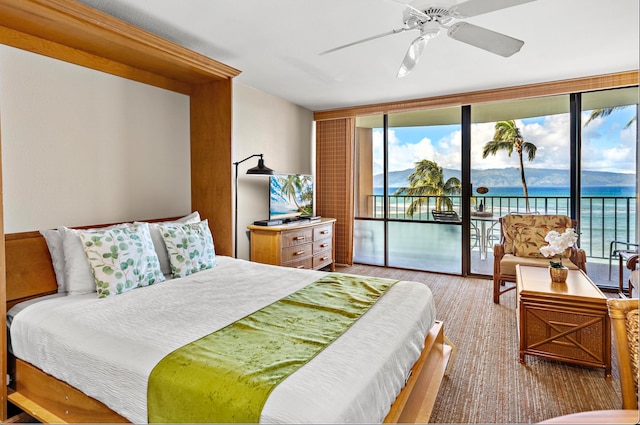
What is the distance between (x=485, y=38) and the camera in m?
2.09

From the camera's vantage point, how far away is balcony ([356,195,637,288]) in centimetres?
422

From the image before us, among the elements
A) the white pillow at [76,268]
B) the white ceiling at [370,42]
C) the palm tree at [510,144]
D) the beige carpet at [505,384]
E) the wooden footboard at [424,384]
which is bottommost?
the beige carpet at [505,384]

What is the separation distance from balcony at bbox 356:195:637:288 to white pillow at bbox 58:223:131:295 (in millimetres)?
4204

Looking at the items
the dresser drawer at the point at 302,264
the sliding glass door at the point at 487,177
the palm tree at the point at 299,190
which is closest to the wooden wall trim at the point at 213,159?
the dresser drawer at the point at 302,264

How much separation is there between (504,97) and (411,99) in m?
1.15

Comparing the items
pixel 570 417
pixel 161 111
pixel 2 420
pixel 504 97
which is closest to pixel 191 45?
pixel 161 111

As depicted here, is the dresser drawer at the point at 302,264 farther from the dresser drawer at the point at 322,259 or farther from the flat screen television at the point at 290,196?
the flat screen television at the point at 290,196

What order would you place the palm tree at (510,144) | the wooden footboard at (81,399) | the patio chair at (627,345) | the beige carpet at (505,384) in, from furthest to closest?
the palm tree at (510,144), the beige carpet at (505,384), the wooden footboard at (81,399), the patio chair at (627,345)

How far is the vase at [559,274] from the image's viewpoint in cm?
263

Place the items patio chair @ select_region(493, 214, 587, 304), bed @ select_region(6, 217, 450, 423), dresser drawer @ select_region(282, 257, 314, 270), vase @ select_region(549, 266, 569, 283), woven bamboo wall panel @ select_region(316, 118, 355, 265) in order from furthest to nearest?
woven bamboo wall panel @ select_region(316, 118, 355, 265)
dresser drawer @ select_region(282, 257, 314, 270)
patio chair @ select_region(493, 214, 587, 304)
vase @ select_region(549, 266, 569, 283)
bed @ select_region(6, 217, 450, 423)

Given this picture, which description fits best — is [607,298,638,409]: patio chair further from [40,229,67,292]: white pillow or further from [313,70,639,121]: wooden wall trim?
[313,70,639,121]: wooden wall trim

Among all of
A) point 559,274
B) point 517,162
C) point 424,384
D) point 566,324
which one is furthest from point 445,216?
point 424,384

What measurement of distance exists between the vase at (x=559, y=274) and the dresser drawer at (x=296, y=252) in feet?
8.34

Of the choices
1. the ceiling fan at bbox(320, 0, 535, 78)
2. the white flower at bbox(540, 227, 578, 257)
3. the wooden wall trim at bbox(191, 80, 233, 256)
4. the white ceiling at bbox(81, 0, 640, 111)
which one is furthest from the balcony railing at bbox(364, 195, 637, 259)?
the wooden wall trim at bbox(191, 80, 233, 256)
